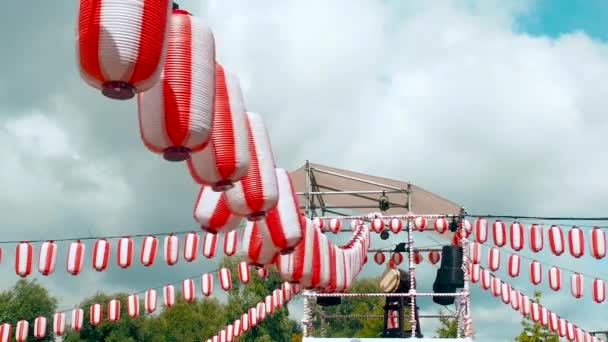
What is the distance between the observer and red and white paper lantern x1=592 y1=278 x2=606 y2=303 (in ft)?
55.2

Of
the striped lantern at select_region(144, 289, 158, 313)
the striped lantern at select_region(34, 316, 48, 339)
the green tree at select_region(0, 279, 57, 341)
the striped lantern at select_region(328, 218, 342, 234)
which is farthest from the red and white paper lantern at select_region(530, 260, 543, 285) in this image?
the green tree at select_region(0, 279, 57, 341)

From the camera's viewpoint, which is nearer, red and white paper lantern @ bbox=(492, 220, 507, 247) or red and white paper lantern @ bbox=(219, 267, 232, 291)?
red and white paper lantern @ bbox=(492, 220, 507, 247)

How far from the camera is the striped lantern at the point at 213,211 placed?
19.4ft

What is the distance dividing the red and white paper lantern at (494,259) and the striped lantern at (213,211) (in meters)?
12.0

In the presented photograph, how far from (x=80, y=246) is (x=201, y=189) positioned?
31.5 feet

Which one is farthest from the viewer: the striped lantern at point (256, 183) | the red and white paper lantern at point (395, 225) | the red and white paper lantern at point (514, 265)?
the red and white paper lantern at point (514, 265)

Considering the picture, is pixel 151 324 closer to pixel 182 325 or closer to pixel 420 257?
pixel 182 325

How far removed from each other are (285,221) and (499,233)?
10.3 metres

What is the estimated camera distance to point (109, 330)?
3772cm

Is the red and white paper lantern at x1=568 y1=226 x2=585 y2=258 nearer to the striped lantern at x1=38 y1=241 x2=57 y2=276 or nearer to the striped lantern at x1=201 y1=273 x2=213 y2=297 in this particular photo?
the striped lantern at x1=201 y1=273 x2=213 y2=297

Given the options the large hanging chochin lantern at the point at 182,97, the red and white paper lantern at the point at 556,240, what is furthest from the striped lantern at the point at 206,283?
the large hanging chochin lantern at the point at 182,97

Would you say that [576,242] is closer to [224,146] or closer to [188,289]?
[188,289]

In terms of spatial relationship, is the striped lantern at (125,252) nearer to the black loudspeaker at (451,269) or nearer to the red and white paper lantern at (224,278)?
the red and white paper lantern at (224,278)

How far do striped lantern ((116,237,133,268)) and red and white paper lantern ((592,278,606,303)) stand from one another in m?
10.4
